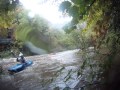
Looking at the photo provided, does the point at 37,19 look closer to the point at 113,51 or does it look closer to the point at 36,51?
the point at 36,51

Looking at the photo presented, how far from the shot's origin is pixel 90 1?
3.51 m

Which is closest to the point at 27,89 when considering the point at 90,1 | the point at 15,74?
the point at 15,74

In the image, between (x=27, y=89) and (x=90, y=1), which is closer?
(x=90, y=1)

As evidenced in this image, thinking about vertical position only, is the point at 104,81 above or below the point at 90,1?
below

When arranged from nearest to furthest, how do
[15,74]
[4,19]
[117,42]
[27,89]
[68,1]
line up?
[68,1], [117,42], [4,19], [27,89], [15,74]

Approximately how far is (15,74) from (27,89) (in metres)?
6.13

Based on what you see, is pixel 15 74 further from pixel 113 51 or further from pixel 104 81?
pixel 113 51

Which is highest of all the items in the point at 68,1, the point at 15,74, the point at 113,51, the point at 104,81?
the point at 68,1

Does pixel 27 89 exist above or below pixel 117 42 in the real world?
below

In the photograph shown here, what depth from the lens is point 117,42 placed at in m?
5.20

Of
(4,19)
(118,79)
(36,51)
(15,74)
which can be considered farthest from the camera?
(36,51)

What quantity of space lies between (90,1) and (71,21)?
0.50 meters

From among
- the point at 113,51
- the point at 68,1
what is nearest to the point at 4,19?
the point at 113,51

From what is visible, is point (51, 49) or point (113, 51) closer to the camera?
point (113, 51)
